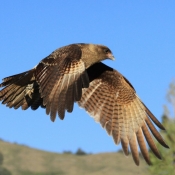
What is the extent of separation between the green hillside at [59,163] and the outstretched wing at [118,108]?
246 feet

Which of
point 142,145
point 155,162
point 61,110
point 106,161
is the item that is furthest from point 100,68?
point 106,161

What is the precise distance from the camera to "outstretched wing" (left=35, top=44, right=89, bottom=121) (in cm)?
1250

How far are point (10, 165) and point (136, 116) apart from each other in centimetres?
8646

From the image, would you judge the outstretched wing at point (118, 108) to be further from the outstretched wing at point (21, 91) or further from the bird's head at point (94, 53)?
the outstretched wing at point (21, 91)

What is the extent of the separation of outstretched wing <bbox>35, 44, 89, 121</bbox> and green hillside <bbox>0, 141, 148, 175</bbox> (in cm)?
7762

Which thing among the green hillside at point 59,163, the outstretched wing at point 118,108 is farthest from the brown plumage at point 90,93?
A: the green hillside at point 59,163

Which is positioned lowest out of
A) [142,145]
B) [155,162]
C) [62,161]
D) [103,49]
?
[62,161]

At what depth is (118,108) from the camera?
15805mm

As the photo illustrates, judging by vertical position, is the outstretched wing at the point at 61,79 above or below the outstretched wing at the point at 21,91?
above

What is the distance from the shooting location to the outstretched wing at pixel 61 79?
492 inches

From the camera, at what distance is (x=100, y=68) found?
53.0 ft

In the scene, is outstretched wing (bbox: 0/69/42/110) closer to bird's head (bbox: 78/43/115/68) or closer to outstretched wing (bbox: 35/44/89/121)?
outstretched wing (bbox: 35/44/89/121)

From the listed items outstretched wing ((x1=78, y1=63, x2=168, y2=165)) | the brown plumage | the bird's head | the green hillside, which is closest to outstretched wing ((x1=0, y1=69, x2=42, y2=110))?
the brown plumage

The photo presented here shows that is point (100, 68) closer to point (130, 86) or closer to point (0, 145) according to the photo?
point (130, 86)
